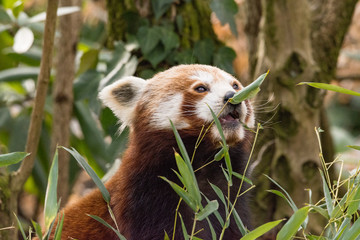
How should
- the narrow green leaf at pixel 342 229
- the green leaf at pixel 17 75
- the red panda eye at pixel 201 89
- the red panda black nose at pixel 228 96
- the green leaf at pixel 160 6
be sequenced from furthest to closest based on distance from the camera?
the green leaf at pixel 17 75
the green leaf at pixel 160 6
the red panda eye at pixel 201 89
the red panda black nose at pixel 228 96
the narrow green leaf at pixel 342 229

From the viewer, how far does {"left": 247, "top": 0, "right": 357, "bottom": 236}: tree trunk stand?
3660 millimetres

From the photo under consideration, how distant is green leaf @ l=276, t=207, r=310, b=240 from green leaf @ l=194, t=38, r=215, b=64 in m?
1.93

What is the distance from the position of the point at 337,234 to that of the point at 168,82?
3.53 ft

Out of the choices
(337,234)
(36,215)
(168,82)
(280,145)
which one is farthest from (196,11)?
(36,215)

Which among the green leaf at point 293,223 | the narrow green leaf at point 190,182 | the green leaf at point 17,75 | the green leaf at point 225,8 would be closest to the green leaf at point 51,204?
the narrow green leaf at point 190,182

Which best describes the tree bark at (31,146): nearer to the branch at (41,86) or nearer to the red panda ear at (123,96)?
the branch at (41,86)

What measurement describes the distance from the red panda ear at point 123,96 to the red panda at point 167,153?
0.01 meters

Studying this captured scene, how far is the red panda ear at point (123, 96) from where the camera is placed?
278 cm

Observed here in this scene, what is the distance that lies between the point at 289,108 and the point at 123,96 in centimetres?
131

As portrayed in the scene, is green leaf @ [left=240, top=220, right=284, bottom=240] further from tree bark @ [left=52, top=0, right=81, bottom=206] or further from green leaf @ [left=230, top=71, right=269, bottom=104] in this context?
tree bark @ [left=52, top=0, right=81, bottom=206]

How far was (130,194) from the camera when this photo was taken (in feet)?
8.16

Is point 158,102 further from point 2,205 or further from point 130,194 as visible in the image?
point 2,205

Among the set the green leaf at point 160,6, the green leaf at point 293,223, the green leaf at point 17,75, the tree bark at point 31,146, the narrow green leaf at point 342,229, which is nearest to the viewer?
the green leaf at point 293,223

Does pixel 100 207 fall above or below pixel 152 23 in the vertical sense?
below
